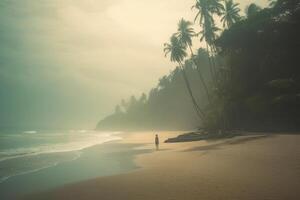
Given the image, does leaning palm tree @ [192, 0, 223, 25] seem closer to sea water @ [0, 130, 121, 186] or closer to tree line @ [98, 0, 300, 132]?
tree line @ [98, 0, 300, 132]

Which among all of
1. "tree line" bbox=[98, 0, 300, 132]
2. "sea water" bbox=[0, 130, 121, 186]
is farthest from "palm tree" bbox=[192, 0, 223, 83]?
"sea water" bbox=[0, 130, 121, 186]

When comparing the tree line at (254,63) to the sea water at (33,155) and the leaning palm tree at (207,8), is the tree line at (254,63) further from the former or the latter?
the sea water at (33,155)

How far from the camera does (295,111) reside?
116 feet

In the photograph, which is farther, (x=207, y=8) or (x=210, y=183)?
(x=207, y=8)

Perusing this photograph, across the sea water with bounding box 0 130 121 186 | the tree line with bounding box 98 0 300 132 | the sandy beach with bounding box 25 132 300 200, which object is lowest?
the sandy beach with bounding box 25 132 300 200

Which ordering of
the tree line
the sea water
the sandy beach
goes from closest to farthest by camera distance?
the sandy beach
the sea water
the tree line

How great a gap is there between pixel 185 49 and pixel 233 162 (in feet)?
134

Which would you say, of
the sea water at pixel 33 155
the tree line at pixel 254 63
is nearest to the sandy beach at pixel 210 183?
the sea water at pixel 33 155

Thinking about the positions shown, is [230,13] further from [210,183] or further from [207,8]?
[210,183]

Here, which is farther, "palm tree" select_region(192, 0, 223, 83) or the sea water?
"palm tree" select_region(192, 0, 223, 83)

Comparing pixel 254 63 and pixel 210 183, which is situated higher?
pixel 254 63

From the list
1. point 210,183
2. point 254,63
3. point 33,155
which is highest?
point 254,63

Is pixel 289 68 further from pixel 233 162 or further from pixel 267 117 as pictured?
pixel 233 162

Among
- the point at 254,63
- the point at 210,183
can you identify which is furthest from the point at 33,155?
the point at 254,63
